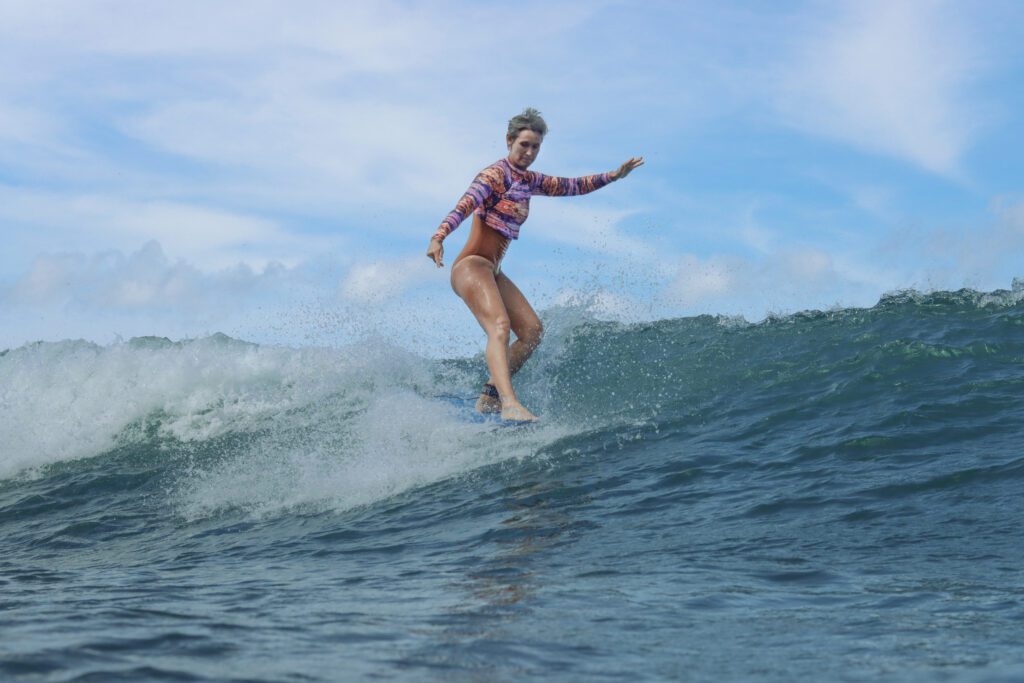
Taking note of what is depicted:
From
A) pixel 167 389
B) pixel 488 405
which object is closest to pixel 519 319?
pixel 488 405

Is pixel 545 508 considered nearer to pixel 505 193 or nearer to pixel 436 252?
pixel 436 252

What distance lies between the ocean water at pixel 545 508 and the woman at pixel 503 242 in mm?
545

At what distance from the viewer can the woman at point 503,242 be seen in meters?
7.79

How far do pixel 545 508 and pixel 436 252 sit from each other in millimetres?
2461

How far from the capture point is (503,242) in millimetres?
8320

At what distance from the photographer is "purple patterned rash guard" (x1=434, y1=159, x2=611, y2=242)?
7.92 metres

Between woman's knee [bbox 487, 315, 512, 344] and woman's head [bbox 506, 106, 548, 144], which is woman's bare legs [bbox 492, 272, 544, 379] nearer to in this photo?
woman's knee [bbox 487, 315, 512, 344]

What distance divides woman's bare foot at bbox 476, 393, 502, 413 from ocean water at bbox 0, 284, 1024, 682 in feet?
1.18

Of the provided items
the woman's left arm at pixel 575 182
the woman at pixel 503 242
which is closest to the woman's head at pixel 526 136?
the woman at pixel 503 242

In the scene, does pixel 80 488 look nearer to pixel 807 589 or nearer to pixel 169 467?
pixel 169 467

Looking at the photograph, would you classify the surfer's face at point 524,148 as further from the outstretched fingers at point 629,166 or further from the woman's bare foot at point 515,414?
the woman's bare foot at point 515,414

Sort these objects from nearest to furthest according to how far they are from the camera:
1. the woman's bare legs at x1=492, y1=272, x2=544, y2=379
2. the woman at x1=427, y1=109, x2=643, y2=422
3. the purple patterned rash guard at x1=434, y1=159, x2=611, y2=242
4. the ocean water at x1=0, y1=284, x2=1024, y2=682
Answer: the ocean water at x1=0, y1=284, x2=1024, y2=682, the woman at x1=427, y1=109, x2=643, y2=422, the purple patterned rash guard at x1=434, y1=159, x2=611, y2=242, the woman's bare legs at x1=492, y1=272, x2=544, y2=379

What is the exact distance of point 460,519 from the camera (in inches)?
229

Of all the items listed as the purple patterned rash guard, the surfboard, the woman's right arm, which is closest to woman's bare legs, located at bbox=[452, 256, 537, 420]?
the surfboard
